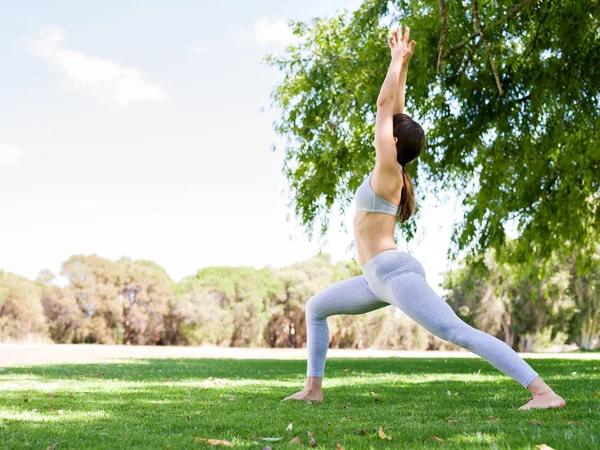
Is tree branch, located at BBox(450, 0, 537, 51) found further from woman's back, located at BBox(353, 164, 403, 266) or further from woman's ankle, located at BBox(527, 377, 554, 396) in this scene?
woman's ankle, located at BBox(527, 377, 554, 396)

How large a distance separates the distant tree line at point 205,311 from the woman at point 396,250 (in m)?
40.4

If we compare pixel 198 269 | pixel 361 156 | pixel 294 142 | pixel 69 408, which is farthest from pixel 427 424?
pixel 198 269

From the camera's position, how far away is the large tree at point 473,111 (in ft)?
31.7

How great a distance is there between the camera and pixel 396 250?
163 inches

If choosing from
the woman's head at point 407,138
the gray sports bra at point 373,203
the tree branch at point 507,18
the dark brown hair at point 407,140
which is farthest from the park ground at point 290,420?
the tree branch at point 507,18

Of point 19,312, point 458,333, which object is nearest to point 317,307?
point 458,333

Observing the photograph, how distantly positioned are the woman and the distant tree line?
4041 cm

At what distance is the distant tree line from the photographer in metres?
49.6

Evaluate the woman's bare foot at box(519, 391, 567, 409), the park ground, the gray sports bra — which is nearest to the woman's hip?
the gray sports bra

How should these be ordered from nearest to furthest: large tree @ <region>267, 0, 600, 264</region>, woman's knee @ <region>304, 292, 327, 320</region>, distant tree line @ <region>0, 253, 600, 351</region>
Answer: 1. woman's knee @ <region>304, 292, 327, 320</region>
2. large tree @ <region>267, 0, 600, 264</region>
3. distant tree line @ <region>0, 253, 600, 351</region>

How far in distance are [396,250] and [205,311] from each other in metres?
52.1

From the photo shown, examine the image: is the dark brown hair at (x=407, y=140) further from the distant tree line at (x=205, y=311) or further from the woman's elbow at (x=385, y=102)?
the distant tree line at (x=205, y=311)

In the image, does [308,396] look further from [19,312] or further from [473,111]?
[19,312]

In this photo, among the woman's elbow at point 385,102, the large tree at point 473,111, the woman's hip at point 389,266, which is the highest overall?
the large tree at point 473,111
